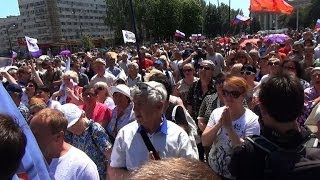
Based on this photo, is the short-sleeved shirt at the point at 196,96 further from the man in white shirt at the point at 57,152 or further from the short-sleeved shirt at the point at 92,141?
the man in white shirt at the point at 57,152

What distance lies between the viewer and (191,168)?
1.22 metres

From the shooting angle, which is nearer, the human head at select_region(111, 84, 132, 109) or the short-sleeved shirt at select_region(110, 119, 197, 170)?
the short-sleeved shirt at select_region(110, 119, 197, 170)

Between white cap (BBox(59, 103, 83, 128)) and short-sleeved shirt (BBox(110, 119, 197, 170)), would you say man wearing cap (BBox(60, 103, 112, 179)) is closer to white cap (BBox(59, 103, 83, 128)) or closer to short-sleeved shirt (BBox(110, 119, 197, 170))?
white cap (BBox(59, 103, 83, 128))

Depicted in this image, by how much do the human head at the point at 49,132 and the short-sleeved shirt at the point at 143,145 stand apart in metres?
0.42

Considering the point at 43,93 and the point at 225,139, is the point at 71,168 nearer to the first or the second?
the point at 225,139

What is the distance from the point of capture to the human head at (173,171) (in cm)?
117

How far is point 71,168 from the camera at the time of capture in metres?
2.81

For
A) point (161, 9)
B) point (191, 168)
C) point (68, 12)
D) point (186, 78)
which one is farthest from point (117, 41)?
point (191, 168)

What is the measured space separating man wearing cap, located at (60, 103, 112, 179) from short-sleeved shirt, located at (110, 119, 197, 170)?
66 cm

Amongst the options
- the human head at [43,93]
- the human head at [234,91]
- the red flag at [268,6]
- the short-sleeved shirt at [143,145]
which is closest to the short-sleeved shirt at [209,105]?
the human head at [234,91]

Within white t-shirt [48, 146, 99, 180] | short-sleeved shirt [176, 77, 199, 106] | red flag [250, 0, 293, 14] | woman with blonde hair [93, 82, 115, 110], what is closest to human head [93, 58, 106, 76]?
short-sleeved shirt [176, 77, 199, 106]

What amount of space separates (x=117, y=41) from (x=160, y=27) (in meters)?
14.0

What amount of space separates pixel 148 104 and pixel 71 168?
67 centimetres

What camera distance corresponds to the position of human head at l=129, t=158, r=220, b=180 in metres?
1.17
